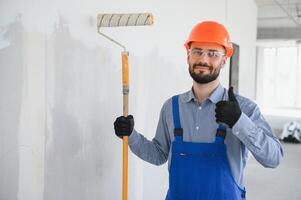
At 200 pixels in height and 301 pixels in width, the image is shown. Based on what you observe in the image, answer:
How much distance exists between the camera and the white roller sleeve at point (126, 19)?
1.44 m

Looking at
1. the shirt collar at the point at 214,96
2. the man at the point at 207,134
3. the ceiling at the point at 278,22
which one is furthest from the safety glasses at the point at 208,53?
the ceiling at the point at 278,22

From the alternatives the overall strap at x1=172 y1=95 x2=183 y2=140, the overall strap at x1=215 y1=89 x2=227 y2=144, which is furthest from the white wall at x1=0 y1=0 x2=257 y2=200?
the overall strap at x1=215 y1=89 x2=227 y2=144

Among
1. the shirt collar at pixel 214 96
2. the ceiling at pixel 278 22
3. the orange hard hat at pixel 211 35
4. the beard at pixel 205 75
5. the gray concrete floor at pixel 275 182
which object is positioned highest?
the ceiling at pixel 278 22

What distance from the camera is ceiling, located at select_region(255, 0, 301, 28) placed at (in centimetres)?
670

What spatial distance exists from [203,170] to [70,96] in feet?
2.16

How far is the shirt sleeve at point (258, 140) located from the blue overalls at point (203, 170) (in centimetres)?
15

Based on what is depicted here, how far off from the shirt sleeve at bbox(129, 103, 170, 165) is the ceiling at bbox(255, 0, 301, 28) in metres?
5.52

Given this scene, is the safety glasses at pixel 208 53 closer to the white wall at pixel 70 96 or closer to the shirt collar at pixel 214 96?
the shirt collar at pixel 214 96

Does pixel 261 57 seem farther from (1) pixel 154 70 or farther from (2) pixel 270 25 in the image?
(1) pixel 154 70

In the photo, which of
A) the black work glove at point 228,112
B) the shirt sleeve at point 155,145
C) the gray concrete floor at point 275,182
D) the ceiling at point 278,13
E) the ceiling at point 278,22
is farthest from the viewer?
the ceiling at point 278,22

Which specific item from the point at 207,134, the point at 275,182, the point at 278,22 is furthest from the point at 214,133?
the point at 278,22

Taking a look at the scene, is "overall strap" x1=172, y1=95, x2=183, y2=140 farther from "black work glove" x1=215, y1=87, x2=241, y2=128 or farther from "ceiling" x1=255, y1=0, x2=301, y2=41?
"ceiling" x1=255, y1=0, x2=301, y2=41

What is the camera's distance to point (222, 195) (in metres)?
1.41

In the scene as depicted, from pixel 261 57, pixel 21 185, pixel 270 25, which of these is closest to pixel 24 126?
pixel 21 185
